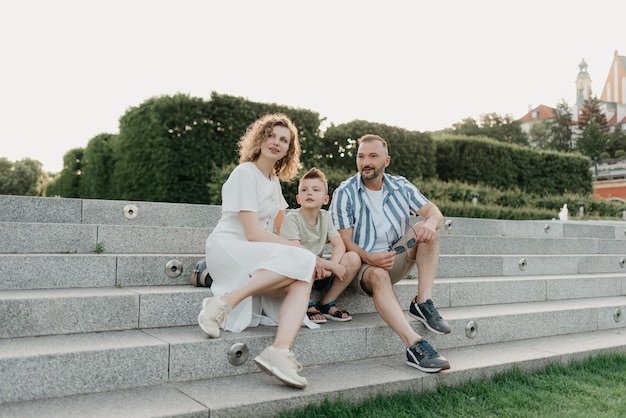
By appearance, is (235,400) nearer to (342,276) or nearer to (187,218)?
(342,276)

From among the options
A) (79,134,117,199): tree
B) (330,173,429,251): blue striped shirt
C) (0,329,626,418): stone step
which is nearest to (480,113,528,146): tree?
(79,134,117,199): tree

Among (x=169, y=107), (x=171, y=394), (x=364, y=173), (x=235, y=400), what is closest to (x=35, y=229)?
(x=171, y=394)

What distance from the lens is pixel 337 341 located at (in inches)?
138

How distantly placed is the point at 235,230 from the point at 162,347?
86 centimetres

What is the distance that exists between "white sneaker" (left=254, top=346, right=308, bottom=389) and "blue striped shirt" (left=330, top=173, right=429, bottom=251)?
4.36 feet

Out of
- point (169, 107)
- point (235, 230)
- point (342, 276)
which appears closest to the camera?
point (235, 230)

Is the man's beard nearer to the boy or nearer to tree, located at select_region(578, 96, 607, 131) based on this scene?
the boy

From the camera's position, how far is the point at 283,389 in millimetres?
2867

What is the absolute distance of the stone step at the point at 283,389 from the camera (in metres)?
2.47

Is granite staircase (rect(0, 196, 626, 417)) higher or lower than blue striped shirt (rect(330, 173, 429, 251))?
lower

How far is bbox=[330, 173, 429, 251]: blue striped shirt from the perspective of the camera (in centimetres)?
401

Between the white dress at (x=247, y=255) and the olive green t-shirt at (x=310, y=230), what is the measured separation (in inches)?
9.4

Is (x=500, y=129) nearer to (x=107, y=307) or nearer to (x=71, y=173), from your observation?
(x=71, y=173)

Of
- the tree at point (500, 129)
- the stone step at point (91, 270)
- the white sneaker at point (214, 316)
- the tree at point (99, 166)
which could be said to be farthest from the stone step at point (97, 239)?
the tree at point (500, 129)
